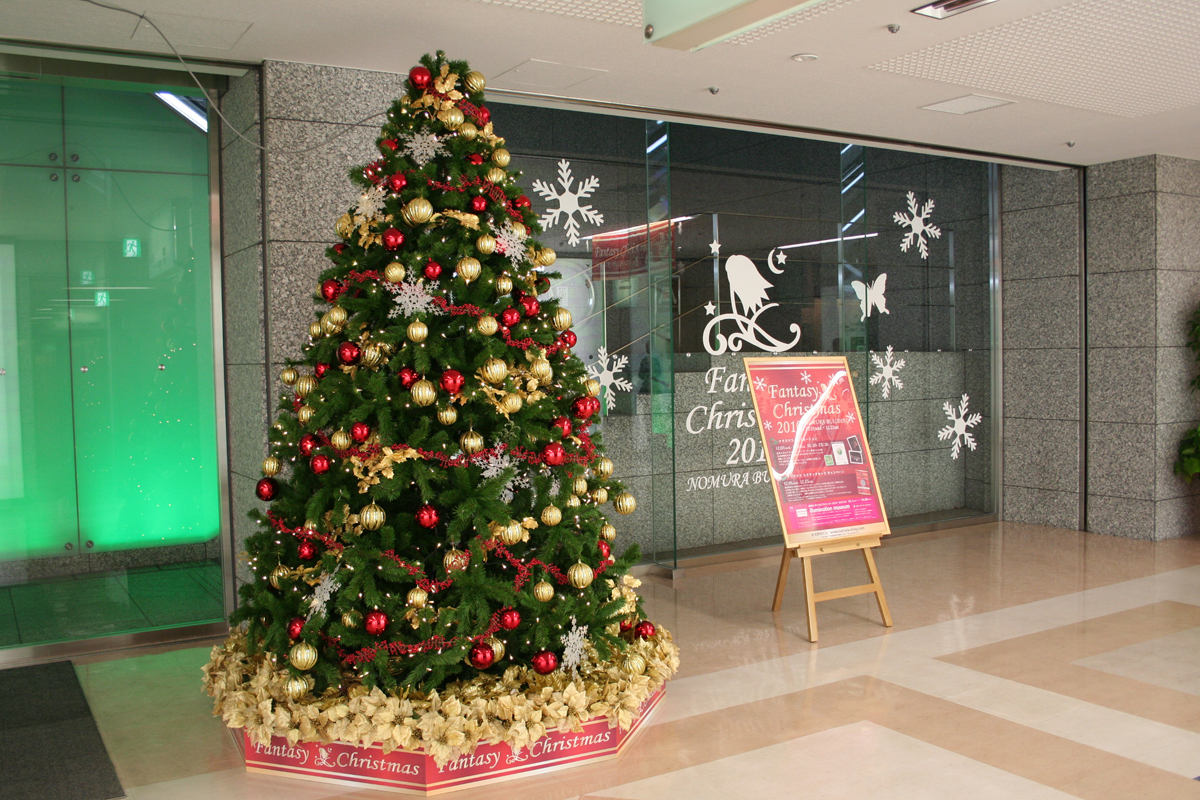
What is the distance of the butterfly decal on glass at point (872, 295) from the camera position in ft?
22.2

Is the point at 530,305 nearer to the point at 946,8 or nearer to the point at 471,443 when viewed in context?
the point at 471,443

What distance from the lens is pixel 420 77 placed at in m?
3.43

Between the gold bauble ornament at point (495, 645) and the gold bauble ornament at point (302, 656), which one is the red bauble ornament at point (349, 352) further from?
the gold bauble ornament at point (495, 645)

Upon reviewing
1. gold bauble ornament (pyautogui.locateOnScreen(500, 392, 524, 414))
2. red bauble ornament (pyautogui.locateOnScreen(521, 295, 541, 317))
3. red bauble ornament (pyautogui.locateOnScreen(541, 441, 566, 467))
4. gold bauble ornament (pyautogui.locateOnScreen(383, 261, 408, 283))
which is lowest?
red bauble ornament (pyautogui.locateOnScreen(541, 441, 566, 467))

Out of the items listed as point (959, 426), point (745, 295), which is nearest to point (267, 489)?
point (745, 295)

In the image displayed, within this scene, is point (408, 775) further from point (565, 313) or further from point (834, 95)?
point (834, 95)

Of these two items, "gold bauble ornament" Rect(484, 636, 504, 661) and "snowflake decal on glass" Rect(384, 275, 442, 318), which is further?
"snowflake decal on glass" Rect(384, 275, 442, 318)

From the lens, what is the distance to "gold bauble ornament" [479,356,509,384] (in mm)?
3262

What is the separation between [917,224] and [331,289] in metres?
5.02

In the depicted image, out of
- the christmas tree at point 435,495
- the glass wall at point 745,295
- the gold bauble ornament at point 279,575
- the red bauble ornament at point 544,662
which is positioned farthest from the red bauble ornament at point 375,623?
the glass wall at point 745,295

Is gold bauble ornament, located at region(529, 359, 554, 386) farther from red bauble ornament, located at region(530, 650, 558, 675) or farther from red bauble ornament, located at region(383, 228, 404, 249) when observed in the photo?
red bauble ornament, located at region(530, 650, 558, 675)

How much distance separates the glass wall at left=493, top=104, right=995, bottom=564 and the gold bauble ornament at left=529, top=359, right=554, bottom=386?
7.46ft

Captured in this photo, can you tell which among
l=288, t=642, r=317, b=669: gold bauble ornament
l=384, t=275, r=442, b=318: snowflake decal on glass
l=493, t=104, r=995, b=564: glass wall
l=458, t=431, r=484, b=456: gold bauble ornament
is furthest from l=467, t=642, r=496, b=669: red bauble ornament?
l=493, t=104, r=995, b=564: glass wall

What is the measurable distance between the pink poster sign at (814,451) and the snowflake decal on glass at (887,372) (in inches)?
72.6
